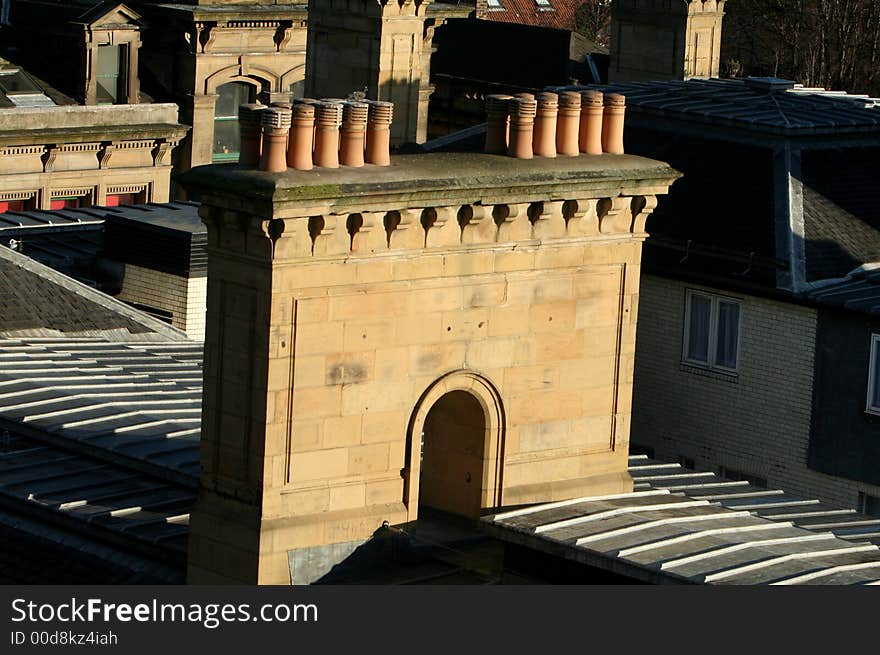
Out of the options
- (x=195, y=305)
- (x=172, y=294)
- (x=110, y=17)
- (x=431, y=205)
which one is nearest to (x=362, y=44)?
(x=172, y=294)

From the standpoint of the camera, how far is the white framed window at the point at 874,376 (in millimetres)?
49375

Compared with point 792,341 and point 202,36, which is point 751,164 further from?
point 202,36

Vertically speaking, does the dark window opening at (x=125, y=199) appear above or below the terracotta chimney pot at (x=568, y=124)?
below

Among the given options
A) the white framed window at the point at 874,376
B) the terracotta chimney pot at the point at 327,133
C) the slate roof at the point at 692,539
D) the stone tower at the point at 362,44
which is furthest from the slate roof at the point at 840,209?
the terracotta chimney pot at the point at 327,133

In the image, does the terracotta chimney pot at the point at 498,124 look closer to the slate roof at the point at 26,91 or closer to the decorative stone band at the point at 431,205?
the decorative stone band at the point at 431,205

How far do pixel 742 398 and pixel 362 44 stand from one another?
19257 mm

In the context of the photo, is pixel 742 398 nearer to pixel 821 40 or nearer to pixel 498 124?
pixel 498 124

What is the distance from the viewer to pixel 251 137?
105 ft

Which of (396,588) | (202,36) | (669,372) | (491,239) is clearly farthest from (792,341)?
(202,36)

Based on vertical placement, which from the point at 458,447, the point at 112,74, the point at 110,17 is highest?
the point at 110,17

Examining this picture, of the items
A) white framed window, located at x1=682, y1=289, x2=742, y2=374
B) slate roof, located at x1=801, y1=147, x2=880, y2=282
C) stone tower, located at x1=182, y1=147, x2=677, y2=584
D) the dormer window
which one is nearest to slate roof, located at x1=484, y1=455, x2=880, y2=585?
stone tower, located at x1=182, y1=147, x2=677, y2=584

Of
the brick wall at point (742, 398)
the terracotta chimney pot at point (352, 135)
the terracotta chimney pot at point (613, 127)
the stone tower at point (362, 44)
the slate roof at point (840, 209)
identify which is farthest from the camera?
the stone tower at point (362, 44)

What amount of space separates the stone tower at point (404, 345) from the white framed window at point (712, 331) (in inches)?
629

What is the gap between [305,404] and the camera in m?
32.0
